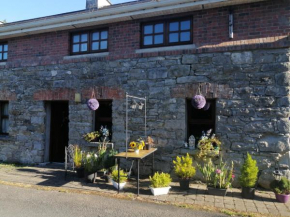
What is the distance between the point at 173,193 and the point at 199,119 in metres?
2.11

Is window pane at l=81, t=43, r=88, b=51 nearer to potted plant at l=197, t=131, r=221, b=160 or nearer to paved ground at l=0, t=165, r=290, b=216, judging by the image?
paved ground at l=0, t=165, r=290, b=216

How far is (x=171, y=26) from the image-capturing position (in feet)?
22.1

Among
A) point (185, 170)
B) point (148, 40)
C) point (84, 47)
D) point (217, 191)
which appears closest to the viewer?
point (217, 191)

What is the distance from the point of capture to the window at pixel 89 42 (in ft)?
24.7

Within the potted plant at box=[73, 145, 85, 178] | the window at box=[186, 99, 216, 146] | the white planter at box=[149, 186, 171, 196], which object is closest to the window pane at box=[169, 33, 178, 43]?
the window at box=[186, 99, 216, 146]

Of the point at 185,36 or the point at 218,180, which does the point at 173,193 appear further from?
the point at 185,36

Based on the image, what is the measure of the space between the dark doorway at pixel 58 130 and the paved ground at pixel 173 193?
1297mm

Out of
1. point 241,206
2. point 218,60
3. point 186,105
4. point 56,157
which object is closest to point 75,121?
point 56,157

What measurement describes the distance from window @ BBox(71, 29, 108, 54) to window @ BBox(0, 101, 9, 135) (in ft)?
11.9

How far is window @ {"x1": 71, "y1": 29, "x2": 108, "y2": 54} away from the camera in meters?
7.53

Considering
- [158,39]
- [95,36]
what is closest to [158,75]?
[158,39]

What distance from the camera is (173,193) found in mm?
5512

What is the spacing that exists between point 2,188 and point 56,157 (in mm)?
2672

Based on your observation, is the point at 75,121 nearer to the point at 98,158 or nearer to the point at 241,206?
the point at 98,158
